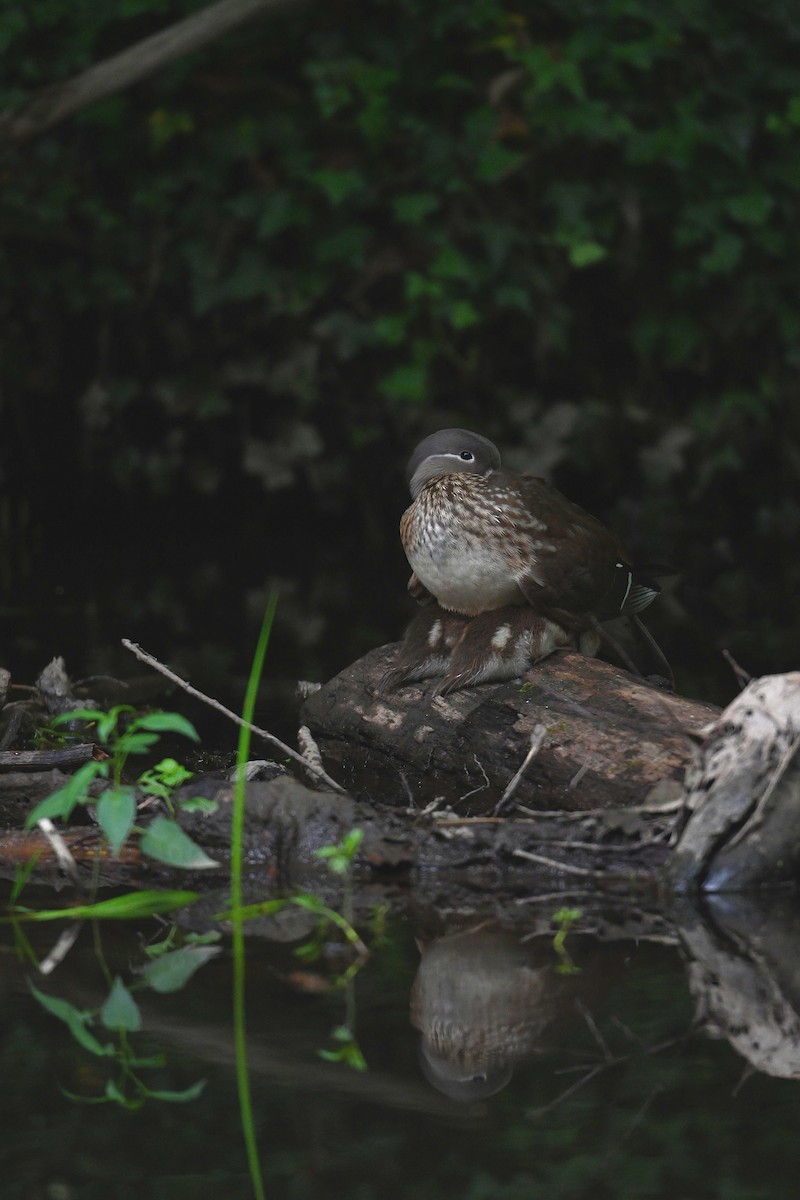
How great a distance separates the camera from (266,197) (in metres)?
8.34

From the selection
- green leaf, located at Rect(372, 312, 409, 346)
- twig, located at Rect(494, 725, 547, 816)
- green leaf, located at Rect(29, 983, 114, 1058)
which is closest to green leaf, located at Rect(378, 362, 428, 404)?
green leaf, located at Rect(372, 312, 409, 346)

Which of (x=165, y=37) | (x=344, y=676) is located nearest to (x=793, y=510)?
(x=165, y=37)

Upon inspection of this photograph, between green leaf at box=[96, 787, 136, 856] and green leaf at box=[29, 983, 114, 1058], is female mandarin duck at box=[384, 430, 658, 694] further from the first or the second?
green leaf at box=[29, 983, 114, 1058]

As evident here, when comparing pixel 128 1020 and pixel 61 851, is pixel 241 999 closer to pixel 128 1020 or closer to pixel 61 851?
pixel 128 1020

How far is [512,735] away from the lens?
341 centimetres

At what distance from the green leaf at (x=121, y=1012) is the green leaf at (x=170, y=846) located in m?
0.37

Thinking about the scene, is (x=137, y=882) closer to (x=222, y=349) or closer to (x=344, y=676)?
(x=344, y=676)

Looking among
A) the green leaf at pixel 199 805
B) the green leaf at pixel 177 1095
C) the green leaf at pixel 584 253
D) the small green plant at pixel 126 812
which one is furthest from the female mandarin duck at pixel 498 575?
the green leaf at pixel 584 253

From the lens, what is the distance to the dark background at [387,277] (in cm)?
813

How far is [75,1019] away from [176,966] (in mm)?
240

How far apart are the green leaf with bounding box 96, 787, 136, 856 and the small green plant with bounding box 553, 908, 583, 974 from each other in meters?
0.70

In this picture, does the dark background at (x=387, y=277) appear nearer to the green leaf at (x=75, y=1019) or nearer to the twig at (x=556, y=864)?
the twig at (x=556, y=864)

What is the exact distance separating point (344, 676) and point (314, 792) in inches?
31.3

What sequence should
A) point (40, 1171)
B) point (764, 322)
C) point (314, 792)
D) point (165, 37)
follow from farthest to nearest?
point (764, 322), point (165, 37), point (314, 792), point (40, 1171)
